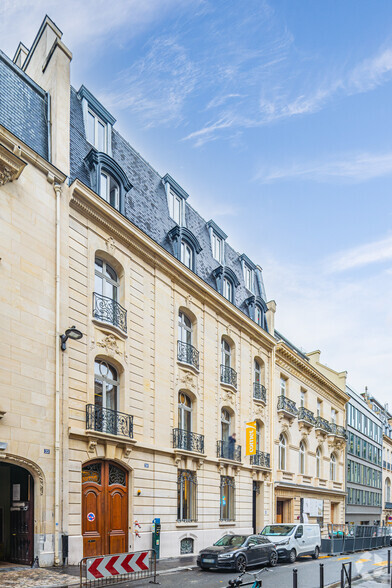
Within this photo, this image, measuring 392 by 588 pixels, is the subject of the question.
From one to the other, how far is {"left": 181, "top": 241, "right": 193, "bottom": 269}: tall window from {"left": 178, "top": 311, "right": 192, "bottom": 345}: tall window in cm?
229

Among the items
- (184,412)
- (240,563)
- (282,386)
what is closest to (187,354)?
(184,412)

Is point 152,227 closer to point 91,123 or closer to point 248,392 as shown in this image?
point 91,123

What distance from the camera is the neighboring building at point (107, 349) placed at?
53.6 feet

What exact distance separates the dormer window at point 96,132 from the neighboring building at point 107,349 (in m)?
0.06

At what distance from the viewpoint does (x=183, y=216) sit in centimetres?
2759

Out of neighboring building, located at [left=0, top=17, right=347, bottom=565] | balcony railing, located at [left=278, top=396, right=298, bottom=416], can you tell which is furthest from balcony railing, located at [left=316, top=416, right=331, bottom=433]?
neighboring building, located at [left=0, top=17, right=347, bottom=565]

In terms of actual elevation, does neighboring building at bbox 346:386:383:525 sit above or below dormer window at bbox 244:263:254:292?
below

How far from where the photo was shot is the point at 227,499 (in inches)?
1076

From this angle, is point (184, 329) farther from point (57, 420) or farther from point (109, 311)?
point (57, 420)

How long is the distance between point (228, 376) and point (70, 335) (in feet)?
44.4

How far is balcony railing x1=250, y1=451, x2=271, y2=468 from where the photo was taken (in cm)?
2970

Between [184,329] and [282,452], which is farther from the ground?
[184,329]

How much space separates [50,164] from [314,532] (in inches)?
760

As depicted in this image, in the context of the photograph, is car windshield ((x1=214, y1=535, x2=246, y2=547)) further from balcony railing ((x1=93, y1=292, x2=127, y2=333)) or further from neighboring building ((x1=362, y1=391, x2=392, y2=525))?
neighboring building ((x1=362, y1=391, x2=392, y2=525))
